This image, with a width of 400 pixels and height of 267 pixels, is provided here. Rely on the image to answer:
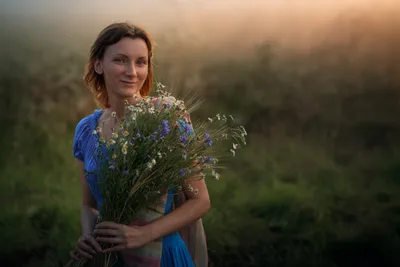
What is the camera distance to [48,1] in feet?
10.5

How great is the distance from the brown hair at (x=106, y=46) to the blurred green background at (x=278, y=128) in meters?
1.12

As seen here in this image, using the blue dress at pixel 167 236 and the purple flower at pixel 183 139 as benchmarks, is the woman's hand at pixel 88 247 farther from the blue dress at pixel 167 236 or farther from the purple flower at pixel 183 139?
the purple flower at pixel 183 139

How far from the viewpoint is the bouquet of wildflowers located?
5.13ft

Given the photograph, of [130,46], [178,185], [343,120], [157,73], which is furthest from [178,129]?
[343,120]

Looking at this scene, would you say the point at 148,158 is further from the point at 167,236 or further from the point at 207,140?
the point at 167,236

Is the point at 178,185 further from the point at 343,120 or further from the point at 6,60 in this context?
the point at 6,60

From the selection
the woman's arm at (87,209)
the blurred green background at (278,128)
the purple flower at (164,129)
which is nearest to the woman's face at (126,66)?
the purple flower at (164,129)

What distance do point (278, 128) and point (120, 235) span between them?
1641mm

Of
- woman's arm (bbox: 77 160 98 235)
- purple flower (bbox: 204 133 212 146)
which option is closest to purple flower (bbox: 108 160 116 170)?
purple flower (bbox: 204 133 212 146)

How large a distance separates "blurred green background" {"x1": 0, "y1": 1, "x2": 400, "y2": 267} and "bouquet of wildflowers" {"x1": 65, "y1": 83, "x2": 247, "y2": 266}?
4.66ft

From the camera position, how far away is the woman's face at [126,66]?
1.73m

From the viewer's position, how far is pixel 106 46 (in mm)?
1761

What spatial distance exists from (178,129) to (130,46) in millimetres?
302

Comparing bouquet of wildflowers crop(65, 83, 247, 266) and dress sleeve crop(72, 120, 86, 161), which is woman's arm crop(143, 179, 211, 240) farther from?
dress sleeve crop(72, 120, 86, 161)
